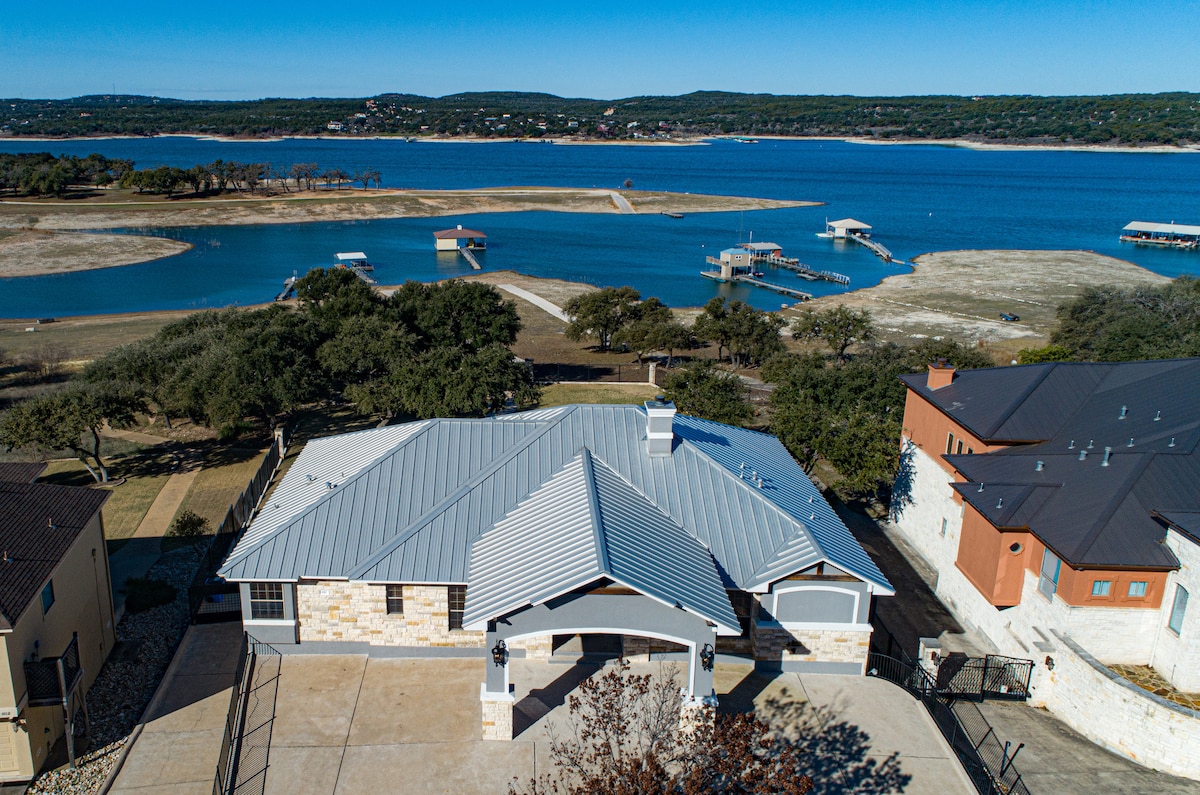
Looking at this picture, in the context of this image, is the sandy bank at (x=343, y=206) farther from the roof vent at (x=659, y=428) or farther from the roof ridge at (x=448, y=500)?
the roof vent at (x=659, y=428)

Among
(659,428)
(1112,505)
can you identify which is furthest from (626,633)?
(1112,505)

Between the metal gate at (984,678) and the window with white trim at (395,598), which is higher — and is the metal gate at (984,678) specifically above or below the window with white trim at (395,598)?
below

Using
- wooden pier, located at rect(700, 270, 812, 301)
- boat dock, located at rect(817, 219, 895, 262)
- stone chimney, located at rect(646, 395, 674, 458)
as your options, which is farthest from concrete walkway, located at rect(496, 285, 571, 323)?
boat dock, located at rect(817, 219, 895, 262)

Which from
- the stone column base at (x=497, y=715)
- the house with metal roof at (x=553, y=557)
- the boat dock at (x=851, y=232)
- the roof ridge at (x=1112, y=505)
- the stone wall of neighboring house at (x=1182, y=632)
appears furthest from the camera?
the boat dock at (x=851, y=232)

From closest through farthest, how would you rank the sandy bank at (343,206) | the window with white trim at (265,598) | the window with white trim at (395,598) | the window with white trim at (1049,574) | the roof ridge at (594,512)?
the roof ridge at (594,512), the window with white trim at (395,598), the window with white trim at (265,598), the window with white trim at (1049,574), the sandy bank at (343,206)

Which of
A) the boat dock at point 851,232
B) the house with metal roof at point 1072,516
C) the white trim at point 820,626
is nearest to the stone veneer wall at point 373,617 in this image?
the white trim at point 820,626

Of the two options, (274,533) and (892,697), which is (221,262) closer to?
(274,533)

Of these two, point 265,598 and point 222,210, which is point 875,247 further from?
point 265,598

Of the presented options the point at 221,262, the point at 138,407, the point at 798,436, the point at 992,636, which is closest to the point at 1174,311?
the point at 798,436
